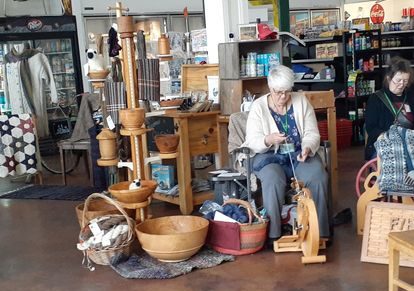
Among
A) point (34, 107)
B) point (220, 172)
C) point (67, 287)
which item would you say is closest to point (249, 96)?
point (220, 172)

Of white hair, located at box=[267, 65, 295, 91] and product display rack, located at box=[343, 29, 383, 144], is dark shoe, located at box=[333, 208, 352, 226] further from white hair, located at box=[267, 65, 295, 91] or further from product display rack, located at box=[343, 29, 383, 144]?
product display rack, located at box=[343, 29, 383, 144]

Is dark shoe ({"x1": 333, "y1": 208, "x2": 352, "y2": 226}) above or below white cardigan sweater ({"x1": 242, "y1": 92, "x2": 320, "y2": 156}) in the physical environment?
below

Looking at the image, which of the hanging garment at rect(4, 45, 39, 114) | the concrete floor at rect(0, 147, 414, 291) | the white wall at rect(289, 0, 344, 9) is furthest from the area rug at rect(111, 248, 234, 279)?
the white wall at rect(289, 0, 344, 9)

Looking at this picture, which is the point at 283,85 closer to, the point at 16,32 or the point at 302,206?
the point at 302,206

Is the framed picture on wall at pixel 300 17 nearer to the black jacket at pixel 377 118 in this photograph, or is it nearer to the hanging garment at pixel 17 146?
the hanging garment at pixel 17 146

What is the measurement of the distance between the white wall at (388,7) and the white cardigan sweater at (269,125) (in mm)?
10438

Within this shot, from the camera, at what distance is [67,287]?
3494 mm

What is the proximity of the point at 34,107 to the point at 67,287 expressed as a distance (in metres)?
5.61

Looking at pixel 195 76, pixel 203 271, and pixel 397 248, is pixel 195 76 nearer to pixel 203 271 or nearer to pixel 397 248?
pixel 203 271

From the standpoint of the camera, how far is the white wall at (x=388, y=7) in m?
13.7

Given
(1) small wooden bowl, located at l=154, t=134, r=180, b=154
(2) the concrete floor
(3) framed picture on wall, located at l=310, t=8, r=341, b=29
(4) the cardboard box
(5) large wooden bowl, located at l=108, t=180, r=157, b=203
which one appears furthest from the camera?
(3) framed picture on wall, located at l=310, t=8, r=341, b=29

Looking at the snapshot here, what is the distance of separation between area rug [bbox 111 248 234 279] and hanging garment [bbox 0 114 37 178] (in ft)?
10.4

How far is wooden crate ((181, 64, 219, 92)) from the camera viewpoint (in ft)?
18.1

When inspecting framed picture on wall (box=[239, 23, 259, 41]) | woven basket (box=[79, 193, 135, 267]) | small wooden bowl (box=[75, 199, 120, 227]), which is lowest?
woven basket (box=[79, 193, 135, 267])
